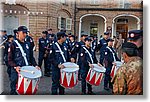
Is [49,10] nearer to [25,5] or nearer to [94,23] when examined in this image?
[25,5]

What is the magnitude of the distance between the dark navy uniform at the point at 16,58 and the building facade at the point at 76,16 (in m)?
0.18

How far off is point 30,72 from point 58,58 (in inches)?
15.4

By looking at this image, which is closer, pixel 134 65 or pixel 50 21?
pixel 134 65

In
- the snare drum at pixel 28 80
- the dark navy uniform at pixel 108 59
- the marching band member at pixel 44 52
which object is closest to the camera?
the snare drum at pixel 28 80

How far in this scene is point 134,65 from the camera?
248 cm

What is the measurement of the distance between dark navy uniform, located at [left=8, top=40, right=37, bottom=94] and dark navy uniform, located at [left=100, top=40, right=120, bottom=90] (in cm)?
91

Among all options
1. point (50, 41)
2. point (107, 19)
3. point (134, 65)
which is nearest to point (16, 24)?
point (50, 41)

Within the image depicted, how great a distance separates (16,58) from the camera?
11.7 feet

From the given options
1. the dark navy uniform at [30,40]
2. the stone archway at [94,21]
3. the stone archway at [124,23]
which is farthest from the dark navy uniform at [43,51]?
the stone archway at [124,23]

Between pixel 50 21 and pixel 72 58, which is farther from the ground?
pixel 50 21

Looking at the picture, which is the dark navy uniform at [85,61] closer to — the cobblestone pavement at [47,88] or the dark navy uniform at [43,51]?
the cobblestone pavement at [47,88]

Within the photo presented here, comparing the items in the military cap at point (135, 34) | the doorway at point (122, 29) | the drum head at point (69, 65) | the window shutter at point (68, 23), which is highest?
the window shutter at point (68, 23)

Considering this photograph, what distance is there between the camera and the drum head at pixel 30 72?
11.4 feet

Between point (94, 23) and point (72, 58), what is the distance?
0.52 meters
